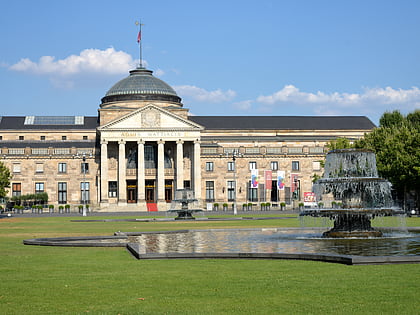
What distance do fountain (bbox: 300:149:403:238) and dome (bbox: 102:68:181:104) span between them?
8407 cm

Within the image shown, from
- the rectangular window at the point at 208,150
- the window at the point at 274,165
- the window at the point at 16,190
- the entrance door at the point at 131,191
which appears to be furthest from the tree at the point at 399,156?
the window at the point at 16,190

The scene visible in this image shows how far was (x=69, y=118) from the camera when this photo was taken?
5167 inches

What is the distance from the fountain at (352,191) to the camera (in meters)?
32.2

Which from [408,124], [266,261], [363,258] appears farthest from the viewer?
[408,124]

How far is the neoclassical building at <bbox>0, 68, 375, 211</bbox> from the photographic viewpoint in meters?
110

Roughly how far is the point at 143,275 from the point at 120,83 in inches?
4159

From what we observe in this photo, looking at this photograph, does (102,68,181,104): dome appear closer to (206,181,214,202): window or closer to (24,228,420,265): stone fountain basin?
(206,181,214,202): window

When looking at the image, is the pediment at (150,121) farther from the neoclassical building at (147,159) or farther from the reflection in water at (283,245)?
the reflection in water at (283,245)

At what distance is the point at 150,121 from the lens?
361ft

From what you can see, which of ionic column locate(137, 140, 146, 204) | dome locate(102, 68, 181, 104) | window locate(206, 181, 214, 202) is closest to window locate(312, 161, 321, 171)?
window locate(206, 181, 214, 202)

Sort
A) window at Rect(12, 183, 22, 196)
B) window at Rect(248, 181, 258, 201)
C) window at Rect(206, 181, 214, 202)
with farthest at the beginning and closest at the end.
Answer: window at Rect(248, 181, 258, 201) < window at Rect(206, 181, 214, 202) < window at Rect(12, 183, 22, 196)

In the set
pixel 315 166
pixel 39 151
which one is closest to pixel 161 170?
pixel 39 151

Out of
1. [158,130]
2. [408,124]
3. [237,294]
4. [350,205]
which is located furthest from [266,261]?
[158,130]

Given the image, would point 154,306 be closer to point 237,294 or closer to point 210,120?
point 237,294
